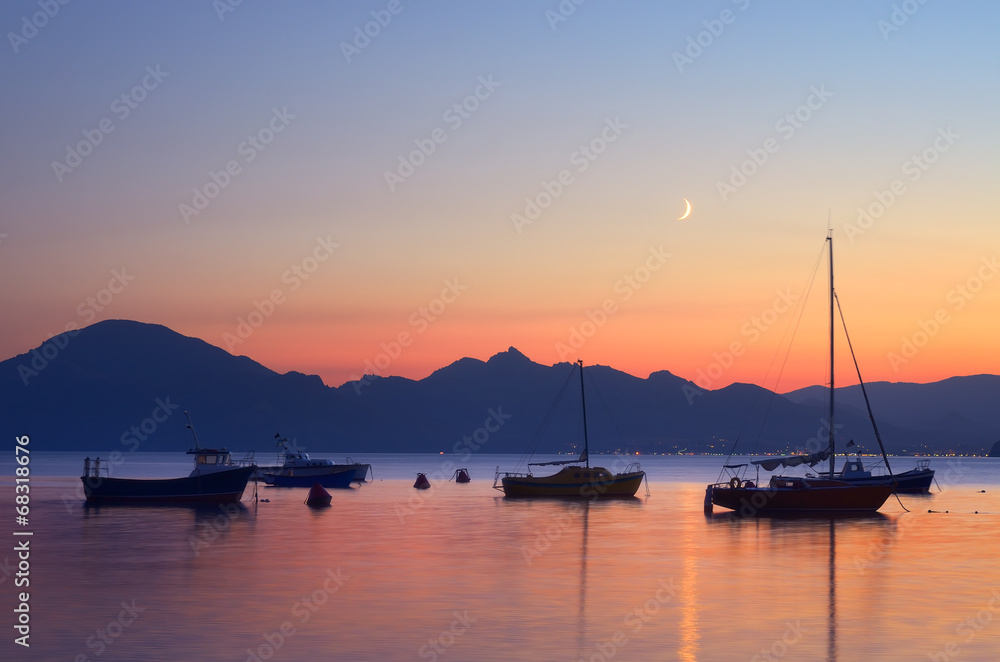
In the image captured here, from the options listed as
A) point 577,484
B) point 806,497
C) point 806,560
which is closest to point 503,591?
point 806,560

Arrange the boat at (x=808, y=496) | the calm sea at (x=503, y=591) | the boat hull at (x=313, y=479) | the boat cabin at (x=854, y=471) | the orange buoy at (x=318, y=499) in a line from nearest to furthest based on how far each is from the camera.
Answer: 1. the calm sea at (x=503, y=591)
2. the boat at (x=808, y=496)
3. the orange buoy at (x=318, y=499)
4. the boat cabin at (x=854, y=471)
5. the boat hull at (x=313, y=479)

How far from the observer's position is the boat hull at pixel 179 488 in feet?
261

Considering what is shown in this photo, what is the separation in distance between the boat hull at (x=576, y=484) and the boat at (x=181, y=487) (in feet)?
87.9

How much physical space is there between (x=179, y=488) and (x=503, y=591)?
174 feet

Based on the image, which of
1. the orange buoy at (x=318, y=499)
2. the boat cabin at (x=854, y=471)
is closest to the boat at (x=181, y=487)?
the orange buoy at (x=318, y=499)

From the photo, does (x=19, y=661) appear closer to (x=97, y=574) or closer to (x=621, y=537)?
(x=97, y=574)

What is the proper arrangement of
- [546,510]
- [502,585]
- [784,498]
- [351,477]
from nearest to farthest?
1. [502,585]
2. [784,498]
3. [546,510]
4. [351,477]

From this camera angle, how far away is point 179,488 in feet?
263

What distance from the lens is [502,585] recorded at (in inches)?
1377

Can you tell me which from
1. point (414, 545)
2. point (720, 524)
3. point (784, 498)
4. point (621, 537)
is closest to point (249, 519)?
point (414, 545)

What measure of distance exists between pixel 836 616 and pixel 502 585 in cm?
1108

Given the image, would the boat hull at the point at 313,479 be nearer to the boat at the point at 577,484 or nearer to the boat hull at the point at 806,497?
the boat at the point at 577,484

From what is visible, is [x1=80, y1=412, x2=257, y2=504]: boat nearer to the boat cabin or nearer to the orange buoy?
the orange buoy

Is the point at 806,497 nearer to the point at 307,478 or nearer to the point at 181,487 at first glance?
the point at 181,487
